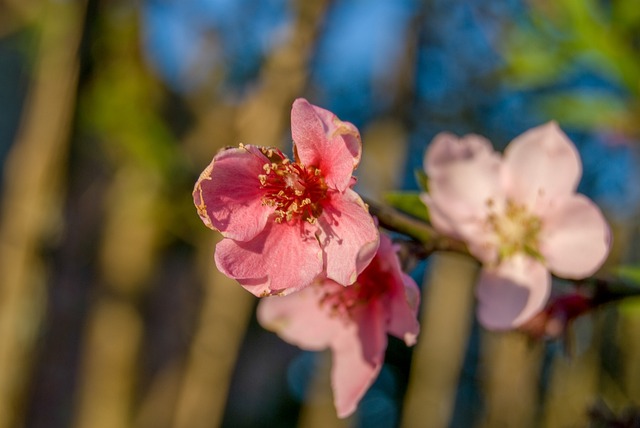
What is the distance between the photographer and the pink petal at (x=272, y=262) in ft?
1.91

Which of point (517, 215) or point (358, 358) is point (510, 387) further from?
point (358, 358)

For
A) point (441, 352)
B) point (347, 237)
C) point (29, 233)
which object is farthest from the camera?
point (441, 352)

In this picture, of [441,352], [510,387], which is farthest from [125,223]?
[510,387]

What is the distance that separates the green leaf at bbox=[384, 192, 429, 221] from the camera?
704 millimetres

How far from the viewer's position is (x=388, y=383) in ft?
18.1

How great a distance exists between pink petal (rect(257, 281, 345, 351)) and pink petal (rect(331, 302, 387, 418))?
0.08 feet

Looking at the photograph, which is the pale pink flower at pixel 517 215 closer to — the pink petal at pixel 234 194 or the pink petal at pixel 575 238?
the pink petal at pixel 575 238

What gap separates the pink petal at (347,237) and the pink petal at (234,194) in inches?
2.5

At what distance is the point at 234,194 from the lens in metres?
0.62

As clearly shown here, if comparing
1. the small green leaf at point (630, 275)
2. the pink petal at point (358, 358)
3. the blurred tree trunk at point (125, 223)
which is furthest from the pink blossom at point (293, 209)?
the blurred tree trunk at point (125, 223)

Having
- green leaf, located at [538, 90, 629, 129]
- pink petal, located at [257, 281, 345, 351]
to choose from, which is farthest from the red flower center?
green leaf, located at [538, 90, 629, 129]

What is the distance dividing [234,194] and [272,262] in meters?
0.07

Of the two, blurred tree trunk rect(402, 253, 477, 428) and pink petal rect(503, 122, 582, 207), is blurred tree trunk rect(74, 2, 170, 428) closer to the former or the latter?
blurred tree trunk rect(402, 253, 477, 428)

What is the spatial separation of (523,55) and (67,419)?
5.34 meters
